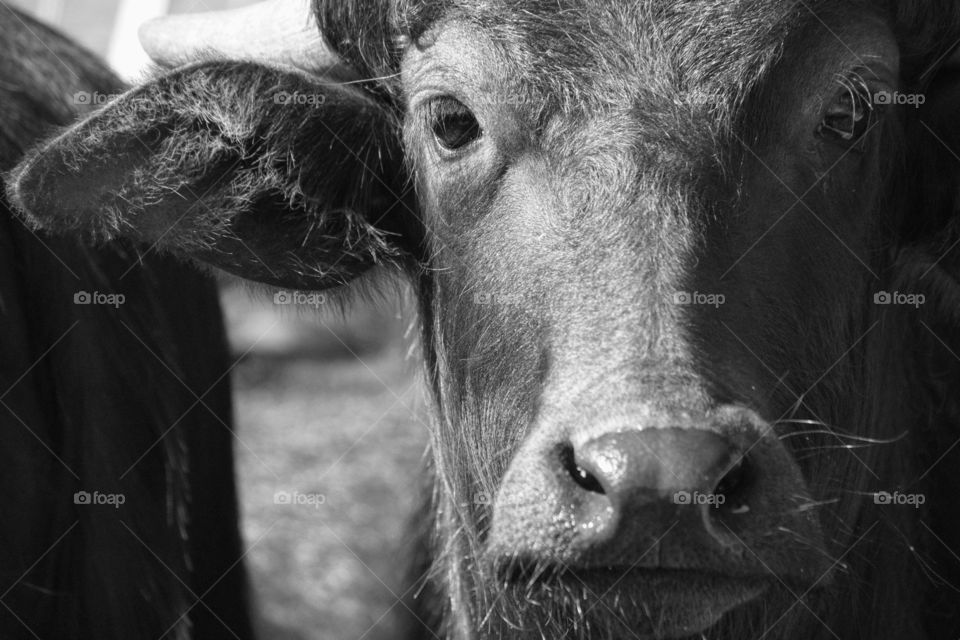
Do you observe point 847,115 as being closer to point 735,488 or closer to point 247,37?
point 735,488

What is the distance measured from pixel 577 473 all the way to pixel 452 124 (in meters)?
1.25

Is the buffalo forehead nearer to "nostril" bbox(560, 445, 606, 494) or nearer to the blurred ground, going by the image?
"nostril" bbox(560, 445, 606, 494)

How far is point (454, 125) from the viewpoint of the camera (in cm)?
361

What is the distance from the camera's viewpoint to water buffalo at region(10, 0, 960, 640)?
9.67 ft

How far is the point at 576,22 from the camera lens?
11.1 ft

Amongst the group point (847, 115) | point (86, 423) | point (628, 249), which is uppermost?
point (847, 115)

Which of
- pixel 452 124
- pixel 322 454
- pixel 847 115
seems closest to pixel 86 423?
pixel 452 124

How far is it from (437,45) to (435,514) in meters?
2.00

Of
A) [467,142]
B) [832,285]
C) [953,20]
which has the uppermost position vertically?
[953,20]

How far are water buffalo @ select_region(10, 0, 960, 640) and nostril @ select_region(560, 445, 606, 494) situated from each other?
0.4 inches

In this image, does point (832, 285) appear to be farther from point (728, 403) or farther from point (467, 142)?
point (467, 142)

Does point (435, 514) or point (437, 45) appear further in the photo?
point (435, 514)

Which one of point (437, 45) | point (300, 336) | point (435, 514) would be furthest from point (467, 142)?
point (300, 336)

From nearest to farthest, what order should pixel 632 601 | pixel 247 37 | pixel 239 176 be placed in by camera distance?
pixel 632 601, pixel 239 176, pixel 247 37
